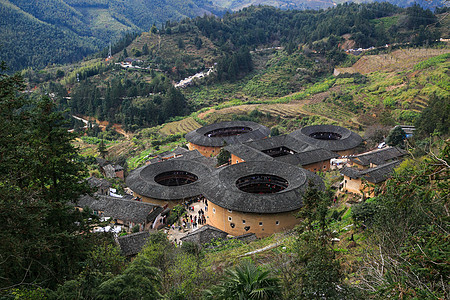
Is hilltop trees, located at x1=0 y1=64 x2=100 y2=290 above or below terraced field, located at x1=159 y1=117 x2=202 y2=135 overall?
above

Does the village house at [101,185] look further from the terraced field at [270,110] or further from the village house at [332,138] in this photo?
the terraced field at [270,110]

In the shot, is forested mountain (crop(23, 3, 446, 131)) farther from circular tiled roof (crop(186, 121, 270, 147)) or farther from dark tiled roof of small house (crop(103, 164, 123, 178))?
dark tiled roof of small house (crop(103, 164, 123, 178))

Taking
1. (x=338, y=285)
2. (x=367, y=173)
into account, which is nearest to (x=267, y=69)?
(x=367, y=173)

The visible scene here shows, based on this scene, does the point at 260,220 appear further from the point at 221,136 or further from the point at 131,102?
the point at 131,102

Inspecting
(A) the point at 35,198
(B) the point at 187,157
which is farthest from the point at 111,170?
(A) the point at 35,198

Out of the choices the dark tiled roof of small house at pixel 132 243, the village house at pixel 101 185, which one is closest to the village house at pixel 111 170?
the village house at pixel 101 185

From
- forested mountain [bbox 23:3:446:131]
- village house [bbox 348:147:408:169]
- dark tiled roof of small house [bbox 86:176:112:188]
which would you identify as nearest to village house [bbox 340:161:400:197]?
village house [bbox 348:147:408:169]
